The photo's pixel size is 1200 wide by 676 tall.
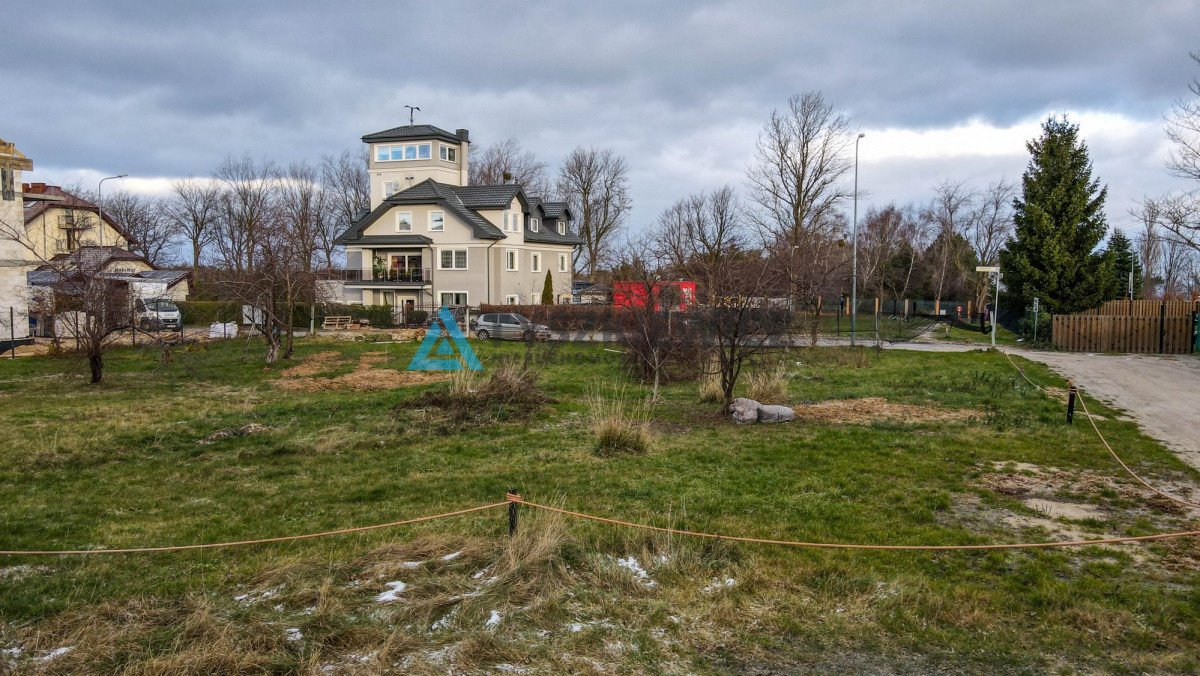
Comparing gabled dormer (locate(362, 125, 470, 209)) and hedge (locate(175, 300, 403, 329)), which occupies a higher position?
gabled dormer (locate(362, 125, 470, 209))

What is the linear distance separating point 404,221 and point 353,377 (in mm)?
28343

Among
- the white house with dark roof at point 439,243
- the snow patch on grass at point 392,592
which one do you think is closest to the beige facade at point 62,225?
the white house with dark roof at point 439,243

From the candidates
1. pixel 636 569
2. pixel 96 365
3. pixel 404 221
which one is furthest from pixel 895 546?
pixel 404 221

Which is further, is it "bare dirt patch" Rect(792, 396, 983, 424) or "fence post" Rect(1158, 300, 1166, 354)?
"fence post" Rect(1158, 300, 1166, 354)

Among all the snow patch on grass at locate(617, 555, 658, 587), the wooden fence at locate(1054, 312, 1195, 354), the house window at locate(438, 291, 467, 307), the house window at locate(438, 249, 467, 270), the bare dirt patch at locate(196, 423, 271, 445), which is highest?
the house window at locate(438, 249, 467, 270)

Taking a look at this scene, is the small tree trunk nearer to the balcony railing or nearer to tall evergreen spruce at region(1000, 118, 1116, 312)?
the balcony railing

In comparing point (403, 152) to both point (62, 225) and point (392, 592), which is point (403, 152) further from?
point (392, 592)

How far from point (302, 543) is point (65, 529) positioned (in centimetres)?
255

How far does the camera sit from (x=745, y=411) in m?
13.0

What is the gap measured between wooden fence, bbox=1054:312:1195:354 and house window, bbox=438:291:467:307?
31.4 m

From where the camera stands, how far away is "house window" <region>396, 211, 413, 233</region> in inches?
1818

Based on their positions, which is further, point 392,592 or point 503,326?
point 503,326

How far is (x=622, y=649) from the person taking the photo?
467 centimetres

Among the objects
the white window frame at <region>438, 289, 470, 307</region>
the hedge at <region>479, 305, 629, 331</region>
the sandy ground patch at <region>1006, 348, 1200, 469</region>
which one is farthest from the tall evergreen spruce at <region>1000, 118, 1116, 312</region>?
the white window frame at <region>438, 289, 470, 307</region>
